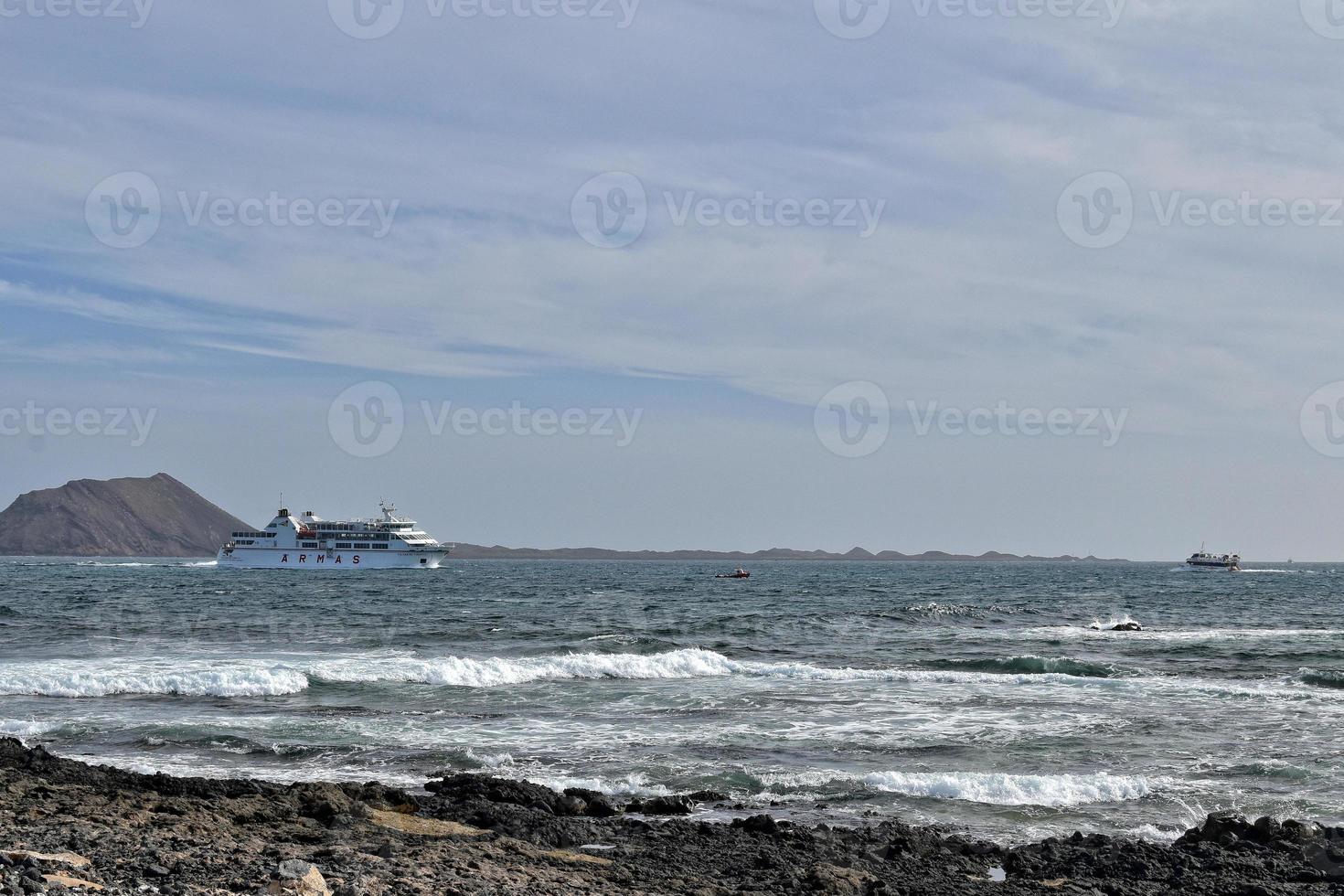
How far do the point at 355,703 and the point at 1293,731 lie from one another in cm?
1773

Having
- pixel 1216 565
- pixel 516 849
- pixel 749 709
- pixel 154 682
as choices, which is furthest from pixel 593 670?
pixel 1216 565

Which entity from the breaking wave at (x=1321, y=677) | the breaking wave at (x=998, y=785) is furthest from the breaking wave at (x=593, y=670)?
the breaking wave at (x=998, y=785)

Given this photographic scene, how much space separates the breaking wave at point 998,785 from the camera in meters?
13.6

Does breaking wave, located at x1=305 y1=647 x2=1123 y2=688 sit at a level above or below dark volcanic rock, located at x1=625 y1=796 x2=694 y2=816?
below

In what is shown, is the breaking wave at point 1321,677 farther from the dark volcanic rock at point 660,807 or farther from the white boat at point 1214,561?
the white boat at point 1214,561

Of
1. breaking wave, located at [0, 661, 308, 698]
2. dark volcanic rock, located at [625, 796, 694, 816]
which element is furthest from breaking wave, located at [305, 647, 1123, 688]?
dark volcanic rock, located at [625, 796, 694, 816]

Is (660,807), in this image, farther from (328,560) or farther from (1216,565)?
(1216,565)

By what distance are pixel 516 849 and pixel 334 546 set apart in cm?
12207

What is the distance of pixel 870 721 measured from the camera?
63.7 ft

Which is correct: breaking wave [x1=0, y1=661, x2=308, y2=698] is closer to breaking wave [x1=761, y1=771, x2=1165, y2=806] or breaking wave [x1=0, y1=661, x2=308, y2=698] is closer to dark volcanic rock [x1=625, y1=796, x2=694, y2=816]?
dark volcanic rock [x1=625, y1=796, x2=694, y2=816]

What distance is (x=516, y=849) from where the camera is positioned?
33.5 ft

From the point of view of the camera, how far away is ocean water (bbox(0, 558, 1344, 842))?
46.4ft

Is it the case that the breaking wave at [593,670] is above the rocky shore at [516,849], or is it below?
below

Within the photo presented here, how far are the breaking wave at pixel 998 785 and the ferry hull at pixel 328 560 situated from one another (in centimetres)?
11658
